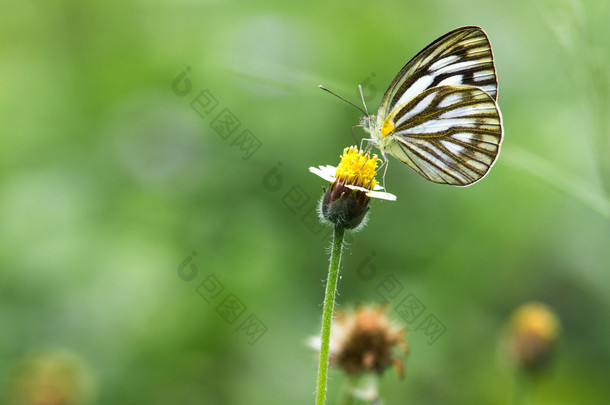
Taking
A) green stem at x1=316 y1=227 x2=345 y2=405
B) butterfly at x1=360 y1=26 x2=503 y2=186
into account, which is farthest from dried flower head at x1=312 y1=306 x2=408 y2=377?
green stem at x1=316 y1=227 x2=345 y2=405

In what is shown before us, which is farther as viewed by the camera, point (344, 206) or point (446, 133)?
point (446, 133)

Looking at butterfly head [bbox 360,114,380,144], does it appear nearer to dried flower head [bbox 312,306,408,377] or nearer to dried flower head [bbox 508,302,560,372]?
dried flower head [bbox 312,306,408,377]

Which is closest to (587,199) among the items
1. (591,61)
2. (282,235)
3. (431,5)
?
(591,61)

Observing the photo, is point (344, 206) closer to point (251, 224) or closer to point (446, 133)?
point (446, 133)

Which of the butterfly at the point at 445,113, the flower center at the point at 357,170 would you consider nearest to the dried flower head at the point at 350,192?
the flower center at the point at 357,170

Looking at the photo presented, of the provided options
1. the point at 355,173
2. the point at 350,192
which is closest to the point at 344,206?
the point at 350,192
